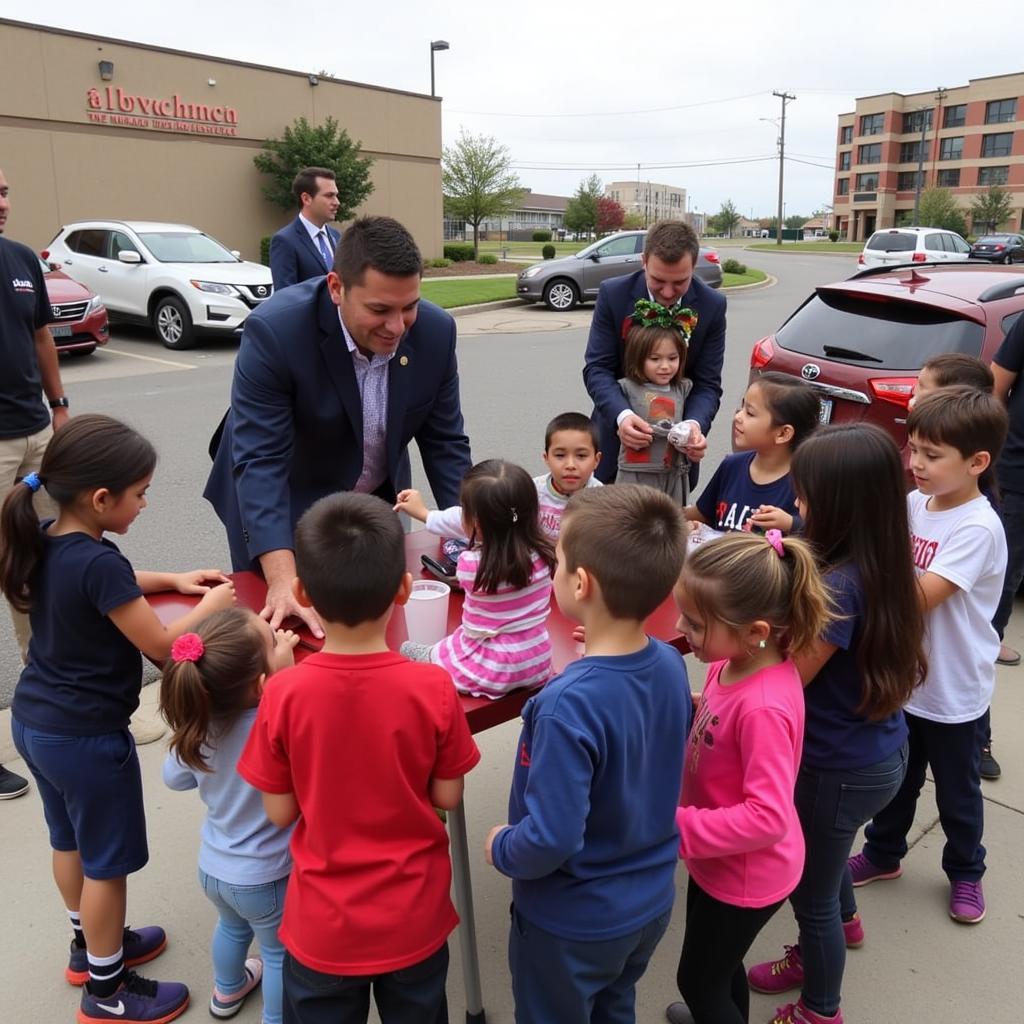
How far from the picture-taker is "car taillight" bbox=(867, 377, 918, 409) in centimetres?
477

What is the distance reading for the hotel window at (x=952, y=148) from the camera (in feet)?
250

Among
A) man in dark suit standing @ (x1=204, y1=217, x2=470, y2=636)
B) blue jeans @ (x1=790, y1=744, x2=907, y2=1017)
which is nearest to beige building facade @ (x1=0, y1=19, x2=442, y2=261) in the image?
man in dark suit standing @ (x1=204, y1=217, x2=470, y2=636)

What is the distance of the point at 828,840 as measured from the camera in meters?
2.15

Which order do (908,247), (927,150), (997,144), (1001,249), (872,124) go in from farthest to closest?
(872,124), (927,150), (997,144), (1001,249), (908,247)

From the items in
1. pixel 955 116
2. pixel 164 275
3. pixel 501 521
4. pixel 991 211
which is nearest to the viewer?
pixel 501 521

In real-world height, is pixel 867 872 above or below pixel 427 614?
below

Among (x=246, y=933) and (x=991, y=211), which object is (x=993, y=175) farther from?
(x=246, y=933)

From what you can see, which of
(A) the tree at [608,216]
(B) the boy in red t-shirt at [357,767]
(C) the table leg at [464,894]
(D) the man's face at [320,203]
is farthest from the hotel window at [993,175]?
(B) the boy in red t-shirt at [357,767]

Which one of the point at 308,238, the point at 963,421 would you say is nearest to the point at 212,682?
the point at 963,421

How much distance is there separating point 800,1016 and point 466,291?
19853mm

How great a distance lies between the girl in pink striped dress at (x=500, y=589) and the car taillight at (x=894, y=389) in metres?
3.38

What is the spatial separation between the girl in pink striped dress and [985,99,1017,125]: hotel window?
8577cm

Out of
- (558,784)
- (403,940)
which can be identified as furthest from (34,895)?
(558,784)

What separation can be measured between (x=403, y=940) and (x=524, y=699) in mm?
600
